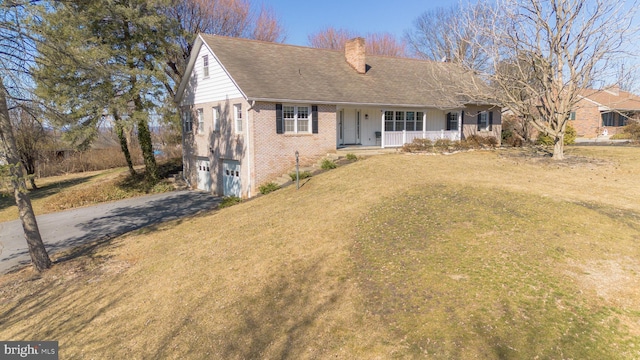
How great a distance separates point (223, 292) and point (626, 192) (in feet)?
38.1

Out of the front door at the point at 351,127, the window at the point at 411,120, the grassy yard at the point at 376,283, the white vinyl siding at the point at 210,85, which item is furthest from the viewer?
the window at the point at 411,120

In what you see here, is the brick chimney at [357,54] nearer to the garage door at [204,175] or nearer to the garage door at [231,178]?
the garage door at [231,178]

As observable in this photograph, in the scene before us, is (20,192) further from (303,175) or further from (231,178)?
(231,178)

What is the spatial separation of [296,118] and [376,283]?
13.0 metres

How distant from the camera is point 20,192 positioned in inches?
368

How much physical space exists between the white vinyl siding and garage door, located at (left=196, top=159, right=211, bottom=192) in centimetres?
365

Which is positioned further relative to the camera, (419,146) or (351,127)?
(351,127)

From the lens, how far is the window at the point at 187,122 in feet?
74.3

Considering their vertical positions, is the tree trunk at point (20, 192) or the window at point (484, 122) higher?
the window at point (484, 122)

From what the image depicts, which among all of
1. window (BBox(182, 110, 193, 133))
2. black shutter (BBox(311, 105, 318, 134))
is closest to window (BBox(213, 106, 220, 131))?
window (BBox(182, 110, 193, 133))

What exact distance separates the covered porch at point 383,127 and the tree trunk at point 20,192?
14.9 m

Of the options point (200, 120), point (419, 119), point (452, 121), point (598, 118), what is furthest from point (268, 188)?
point (598, 118)

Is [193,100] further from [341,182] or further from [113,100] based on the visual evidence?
[341,182]

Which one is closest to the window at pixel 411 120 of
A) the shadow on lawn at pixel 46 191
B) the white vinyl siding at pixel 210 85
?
the white vinyl siding at pixel 210 85
